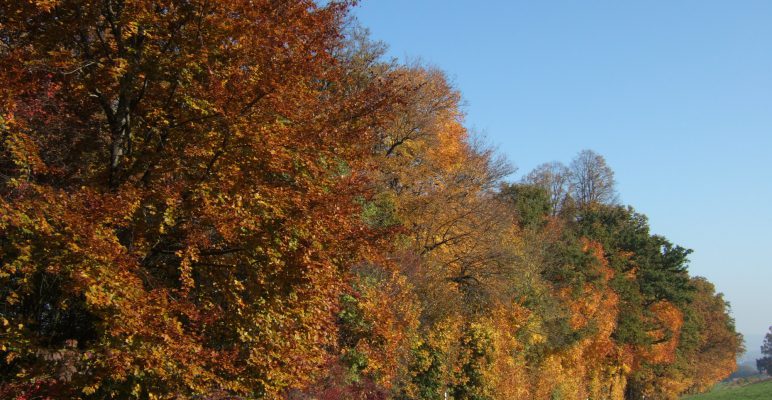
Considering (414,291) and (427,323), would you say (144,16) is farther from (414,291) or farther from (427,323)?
(427,323)

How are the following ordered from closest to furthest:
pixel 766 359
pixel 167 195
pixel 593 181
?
pixel 167 195
pixel 593 181
pixel 766 359

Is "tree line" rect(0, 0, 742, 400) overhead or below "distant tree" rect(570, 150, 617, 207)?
below

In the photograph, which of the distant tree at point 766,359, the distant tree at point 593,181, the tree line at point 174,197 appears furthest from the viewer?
the distant tree at point 766,359

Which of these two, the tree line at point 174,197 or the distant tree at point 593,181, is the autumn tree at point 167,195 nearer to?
the tree line at point 174,197

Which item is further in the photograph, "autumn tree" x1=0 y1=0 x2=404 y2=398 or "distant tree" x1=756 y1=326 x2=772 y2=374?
"distant tree" x1=756 y1=326 x2=772 y2=374

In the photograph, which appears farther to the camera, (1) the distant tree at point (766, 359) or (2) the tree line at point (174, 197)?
(1) the distant tree at point (766, 359)

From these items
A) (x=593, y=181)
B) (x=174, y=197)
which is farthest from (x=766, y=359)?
(x=174, y=197)

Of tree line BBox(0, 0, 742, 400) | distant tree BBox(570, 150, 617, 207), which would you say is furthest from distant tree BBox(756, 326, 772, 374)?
tree line BBox(0, 0, 742, 400)

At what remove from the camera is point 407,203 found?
2808 centimetres

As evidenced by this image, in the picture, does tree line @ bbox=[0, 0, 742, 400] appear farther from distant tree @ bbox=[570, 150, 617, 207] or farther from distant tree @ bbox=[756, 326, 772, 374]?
distant tree @ bbox=[756, 326, 772, 374]

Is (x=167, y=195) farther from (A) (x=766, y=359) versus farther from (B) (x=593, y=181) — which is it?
(A) (x=766, y=359)

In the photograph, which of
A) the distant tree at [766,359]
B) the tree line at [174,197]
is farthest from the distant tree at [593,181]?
the distant tree at [766,359]

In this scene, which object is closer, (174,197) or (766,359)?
(174,197)

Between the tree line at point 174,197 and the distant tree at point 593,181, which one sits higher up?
the distant tree at point 593,181
